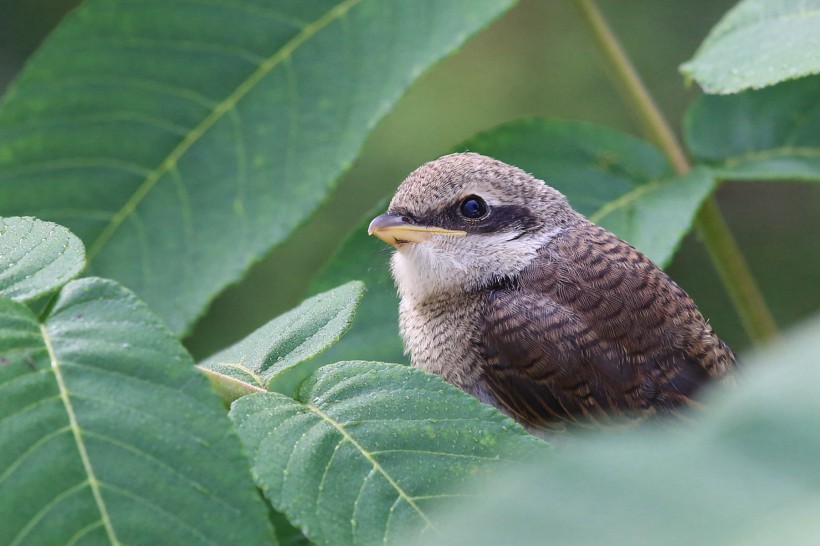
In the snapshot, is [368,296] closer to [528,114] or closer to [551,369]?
[551,369]

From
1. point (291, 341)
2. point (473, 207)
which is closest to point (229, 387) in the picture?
point (291, 341)

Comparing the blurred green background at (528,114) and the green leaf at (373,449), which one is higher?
the green leaf at (373,449)

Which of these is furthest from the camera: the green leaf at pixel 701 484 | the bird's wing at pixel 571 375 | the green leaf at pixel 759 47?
the bird's wing at pixel 571 375

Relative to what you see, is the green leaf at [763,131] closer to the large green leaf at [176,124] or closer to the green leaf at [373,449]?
the large green leaf at [176,124]

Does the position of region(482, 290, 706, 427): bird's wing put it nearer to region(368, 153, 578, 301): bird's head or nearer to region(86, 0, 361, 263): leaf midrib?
region(368, 153, 578, 301): bird's head

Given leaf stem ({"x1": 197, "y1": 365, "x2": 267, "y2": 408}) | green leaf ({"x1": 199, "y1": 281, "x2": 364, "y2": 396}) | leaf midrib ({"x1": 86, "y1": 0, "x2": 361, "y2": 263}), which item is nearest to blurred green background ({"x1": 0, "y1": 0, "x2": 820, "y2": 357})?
leaf midrib ({"x1": 86, "y1": 0, "x2": 361, "y2": 263})

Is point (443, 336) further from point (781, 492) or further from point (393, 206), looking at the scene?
point (781, 492)

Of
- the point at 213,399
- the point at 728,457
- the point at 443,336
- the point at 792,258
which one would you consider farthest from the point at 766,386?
the point at 792,258

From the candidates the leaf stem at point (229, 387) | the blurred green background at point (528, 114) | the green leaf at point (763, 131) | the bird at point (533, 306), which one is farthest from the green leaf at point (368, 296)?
the blurred green background at point (528, 114)
